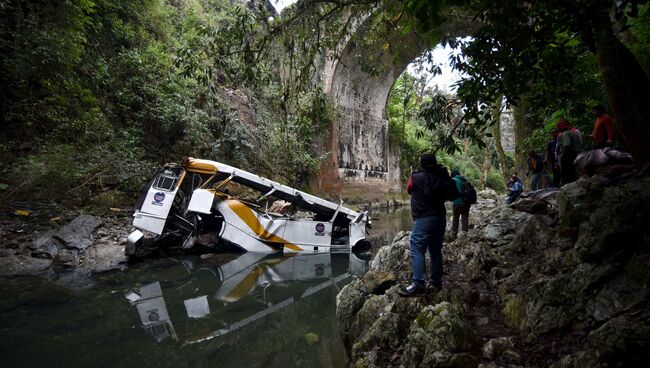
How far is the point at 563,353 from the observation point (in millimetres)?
2322

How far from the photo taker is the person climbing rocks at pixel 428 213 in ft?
11.7

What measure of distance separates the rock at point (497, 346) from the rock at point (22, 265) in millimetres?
7741

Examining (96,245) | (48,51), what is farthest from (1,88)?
(96,245)

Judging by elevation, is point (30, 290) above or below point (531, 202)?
below

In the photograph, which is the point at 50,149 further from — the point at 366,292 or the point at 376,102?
the point at 376,102

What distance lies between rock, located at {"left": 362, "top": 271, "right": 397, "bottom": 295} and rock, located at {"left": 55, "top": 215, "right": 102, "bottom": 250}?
6638mm

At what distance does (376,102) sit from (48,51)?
1556 centimetres

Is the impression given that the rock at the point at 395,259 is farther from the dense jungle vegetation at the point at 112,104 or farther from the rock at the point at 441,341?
the dense jungle vegetation at the point at 112,104

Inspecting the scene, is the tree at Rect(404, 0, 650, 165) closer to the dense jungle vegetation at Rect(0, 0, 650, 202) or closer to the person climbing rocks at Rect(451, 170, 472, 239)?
the dense jungle vegetation at Rect(0, 0, 650, 202)

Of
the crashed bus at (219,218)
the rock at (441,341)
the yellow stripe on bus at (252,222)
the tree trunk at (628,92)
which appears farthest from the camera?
the yellow stripe on bus at (252,222)

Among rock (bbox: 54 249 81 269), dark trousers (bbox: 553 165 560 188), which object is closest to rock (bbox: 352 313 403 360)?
dark trousers (bbox: 553 165 560 188)

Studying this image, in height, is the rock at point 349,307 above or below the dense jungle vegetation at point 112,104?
below

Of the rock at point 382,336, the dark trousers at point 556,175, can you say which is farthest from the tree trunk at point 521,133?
the rock at point 382,336

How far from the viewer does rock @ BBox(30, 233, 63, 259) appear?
7.25 m
